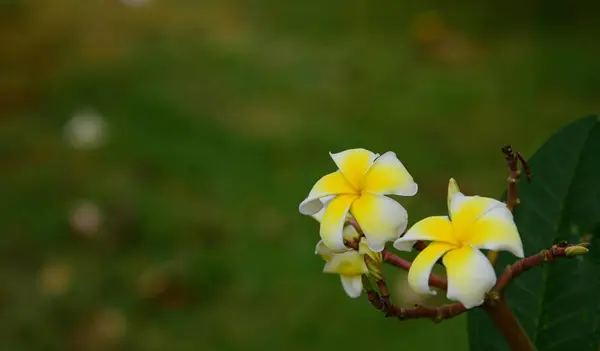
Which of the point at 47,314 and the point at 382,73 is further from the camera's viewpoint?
the point at 382,73

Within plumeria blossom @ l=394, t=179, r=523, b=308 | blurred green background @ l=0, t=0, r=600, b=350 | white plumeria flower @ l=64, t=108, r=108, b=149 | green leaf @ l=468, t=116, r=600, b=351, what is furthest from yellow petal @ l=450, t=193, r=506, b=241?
white plumeria flower @ l=64, t=108, r=108, b=149

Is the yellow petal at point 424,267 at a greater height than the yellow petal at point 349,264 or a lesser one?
lesser

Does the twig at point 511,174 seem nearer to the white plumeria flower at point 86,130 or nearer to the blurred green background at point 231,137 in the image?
the blurred green background at point 231,137

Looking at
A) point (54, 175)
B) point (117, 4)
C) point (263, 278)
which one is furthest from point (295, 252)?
point (117, 4)

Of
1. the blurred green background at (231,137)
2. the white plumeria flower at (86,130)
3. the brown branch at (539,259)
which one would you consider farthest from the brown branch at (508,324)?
the white plumeria flower at (86,130)

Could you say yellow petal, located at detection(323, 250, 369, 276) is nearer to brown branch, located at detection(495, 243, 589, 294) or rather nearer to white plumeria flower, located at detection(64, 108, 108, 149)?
brown branch, located at detection(495, 243, 589, 294)

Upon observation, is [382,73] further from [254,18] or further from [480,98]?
[254,18]

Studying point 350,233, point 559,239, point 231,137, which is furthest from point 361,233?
point 231,137

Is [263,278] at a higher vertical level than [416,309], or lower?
higher
